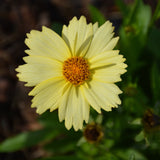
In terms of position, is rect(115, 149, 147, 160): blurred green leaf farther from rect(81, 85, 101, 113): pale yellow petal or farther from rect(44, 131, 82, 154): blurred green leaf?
rect(81, 85, 101, 113): pale yellow petal

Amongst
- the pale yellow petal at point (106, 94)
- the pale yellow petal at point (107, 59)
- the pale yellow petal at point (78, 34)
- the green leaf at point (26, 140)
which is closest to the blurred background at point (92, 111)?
the green leaf at point (26, 140)

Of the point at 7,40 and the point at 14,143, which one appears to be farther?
the point at 7,40

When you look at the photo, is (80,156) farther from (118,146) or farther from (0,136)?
(0,136)

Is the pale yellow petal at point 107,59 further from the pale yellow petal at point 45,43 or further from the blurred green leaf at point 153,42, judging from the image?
the blurred green leaf at point 153,42

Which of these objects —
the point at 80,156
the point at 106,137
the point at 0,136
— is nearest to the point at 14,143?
the point at 0,136

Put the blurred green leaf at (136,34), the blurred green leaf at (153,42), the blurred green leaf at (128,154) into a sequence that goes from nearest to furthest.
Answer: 1. the blurred green leaf at (128,154)
2. the blurred green leaf at (136,34)
3. the blurred green leaf at (153,42)

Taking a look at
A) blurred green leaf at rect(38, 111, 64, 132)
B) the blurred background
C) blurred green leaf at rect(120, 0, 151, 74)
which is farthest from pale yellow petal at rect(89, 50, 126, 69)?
blurred green leaf at rect(38, 111, 64, 132)

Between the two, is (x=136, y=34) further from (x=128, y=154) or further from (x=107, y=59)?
(x=128, y=154)
